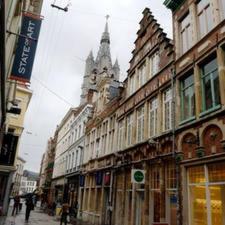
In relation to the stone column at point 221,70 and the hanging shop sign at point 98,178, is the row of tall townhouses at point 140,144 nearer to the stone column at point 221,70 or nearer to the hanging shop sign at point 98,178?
the hanging shop sign at point 98,178

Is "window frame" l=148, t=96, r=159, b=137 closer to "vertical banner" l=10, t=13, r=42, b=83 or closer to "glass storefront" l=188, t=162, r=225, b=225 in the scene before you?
"glass storefront" l=188, t=162, r=225, b=225

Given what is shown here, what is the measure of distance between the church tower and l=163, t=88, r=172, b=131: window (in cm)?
6797

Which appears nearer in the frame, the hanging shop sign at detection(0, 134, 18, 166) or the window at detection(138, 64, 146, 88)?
the window at detection(138, 64, 146, 88)

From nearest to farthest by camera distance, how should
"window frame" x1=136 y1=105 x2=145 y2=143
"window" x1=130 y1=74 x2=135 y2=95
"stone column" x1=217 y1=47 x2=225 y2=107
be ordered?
"stone column" x1=217 y1=47 x2=225 y2=107
"window frame" x1=136 y1=105 x2=145 y2=143
"window" x1=130 y1=74 x2=135 y2=95

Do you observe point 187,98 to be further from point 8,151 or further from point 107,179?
point 8,151

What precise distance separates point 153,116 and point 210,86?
4.76 m

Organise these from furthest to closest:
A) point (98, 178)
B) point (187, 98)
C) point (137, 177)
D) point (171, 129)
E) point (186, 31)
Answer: point (98, 178), point (186, 31), point (171, 129), point (187, 98), point (137, 177)

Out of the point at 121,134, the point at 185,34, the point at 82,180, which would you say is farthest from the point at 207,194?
the point at 82,180

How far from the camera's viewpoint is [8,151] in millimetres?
24297

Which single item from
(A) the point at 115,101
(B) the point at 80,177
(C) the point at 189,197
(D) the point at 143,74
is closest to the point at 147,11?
(D) the point at 143,74

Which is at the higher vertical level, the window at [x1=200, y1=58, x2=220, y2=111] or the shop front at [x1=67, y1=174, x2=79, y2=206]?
the window at [x1=200, y1=58, x2=220, y2=111]

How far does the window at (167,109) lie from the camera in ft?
43.3

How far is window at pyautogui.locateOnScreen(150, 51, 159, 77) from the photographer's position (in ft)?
51.0

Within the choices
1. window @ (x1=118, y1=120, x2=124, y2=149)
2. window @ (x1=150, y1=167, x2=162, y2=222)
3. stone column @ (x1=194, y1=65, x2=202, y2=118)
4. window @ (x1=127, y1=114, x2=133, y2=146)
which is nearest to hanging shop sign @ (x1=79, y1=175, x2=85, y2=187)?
window @ (x1=118, y1=120, x2=124, y2=149)
